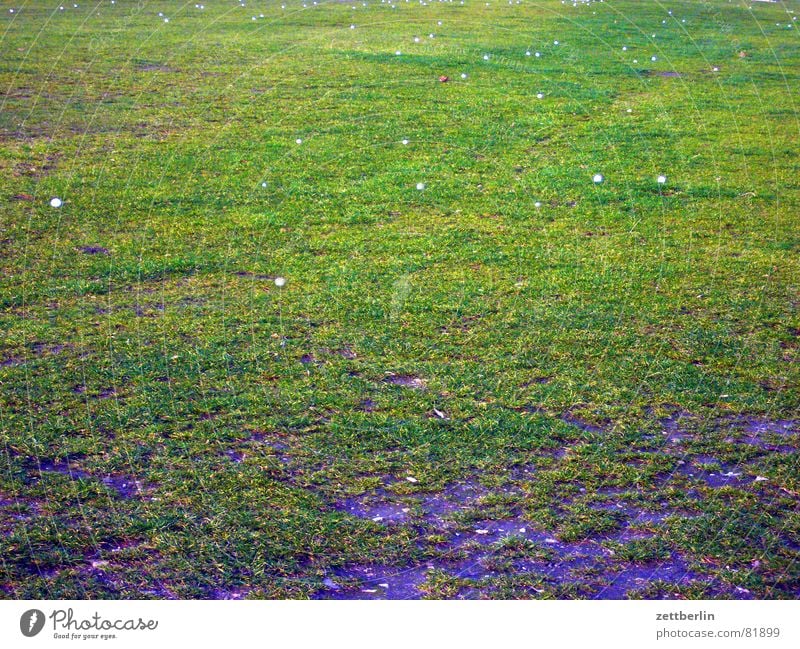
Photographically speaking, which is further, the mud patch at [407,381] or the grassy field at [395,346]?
the mud patch at [407,381]

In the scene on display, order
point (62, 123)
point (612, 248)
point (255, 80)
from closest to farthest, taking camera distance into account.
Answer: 1. point (612, 248)
2. point (62, 123)
3. point (255, 80)

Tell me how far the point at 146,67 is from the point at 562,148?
29.2 feet

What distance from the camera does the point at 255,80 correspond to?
52.6 ft

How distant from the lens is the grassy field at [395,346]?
469 centimetres

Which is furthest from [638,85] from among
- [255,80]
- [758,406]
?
[758,406]

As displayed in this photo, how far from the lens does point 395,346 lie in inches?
271

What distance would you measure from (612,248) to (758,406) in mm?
3139

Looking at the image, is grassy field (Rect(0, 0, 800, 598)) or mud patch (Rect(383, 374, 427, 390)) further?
mud patch (Rect(383, 374, 427, 390))

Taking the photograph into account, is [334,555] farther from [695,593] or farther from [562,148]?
[562,148]

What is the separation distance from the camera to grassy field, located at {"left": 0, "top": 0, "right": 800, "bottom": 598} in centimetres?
469

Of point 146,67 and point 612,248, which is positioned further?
point 146,67

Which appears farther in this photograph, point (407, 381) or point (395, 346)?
point (395, 346)
